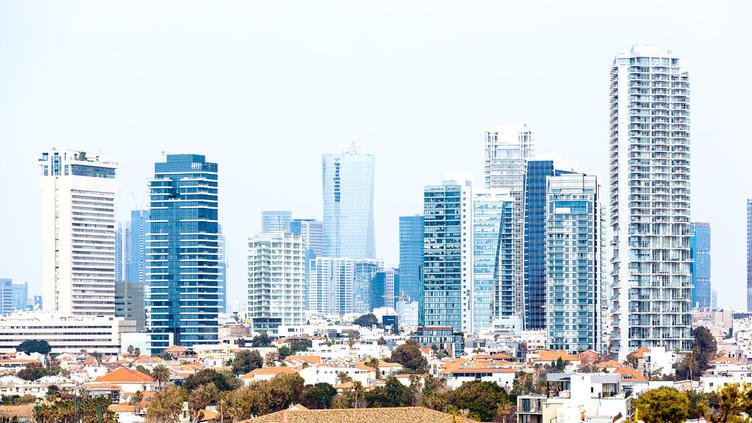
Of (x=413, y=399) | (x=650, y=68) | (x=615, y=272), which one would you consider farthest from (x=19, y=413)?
(x=650, y=68)

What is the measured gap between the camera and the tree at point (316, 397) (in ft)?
454

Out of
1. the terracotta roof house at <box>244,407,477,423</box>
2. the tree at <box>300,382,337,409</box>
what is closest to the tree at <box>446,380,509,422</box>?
the tree at <box>300,382,337,409</box>

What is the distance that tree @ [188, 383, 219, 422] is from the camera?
133875 mm

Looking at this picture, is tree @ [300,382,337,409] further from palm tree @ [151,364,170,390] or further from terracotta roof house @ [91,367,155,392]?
palm tree @ [151,364,170,390]

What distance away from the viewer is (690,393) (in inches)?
5285

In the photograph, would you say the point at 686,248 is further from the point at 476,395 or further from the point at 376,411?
the point at 376,411

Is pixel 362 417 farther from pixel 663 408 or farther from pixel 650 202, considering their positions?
pixel 650 202

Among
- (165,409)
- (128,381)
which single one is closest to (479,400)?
(165,409)

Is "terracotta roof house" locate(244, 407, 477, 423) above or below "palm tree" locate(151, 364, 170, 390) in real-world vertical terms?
above

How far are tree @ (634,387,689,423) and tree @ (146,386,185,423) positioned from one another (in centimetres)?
7268

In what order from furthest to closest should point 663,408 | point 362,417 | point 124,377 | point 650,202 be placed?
point 650,202
point 124,377
point 362,417
point 663,408

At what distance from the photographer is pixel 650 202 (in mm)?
193250

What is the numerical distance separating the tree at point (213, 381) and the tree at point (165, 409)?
31407 mm

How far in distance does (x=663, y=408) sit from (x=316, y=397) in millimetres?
88500
